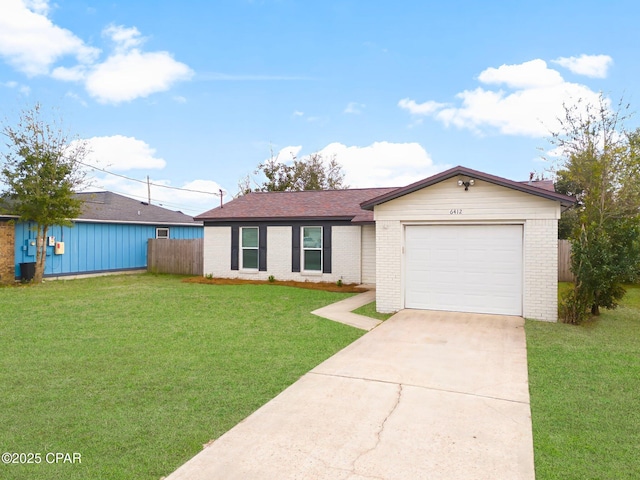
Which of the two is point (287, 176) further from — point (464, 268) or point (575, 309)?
point (575, 309)

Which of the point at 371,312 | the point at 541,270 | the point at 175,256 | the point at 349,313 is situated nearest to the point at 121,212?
the point at 175,256

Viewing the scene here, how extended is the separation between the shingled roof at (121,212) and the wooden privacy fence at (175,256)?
4.35 feet

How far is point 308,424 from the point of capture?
3.91m

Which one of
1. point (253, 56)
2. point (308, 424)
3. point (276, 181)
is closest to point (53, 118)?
point (253, 56)

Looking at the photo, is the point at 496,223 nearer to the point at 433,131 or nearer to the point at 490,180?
the point at 490,180

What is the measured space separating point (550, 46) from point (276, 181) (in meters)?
26.9

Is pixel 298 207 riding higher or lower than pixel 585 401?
higher

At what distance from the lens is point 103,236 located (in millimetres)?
19281

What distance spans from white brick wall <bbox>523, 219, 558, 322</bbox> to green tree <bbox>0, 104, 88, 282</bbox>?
1548 centimetres

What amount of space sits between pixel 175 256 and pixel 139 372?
15.4 m

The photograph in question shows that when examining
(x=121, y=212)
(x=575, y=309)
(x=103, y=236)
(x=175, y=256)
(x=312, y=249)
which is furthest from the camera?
(x=121, y=212)

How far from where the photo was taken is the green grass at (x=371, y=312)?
371 inches

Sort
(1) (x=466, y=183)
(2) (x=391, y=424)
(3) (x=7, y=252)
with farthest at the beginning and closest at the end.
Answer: (3) (x=7, y=252) < (1) (x=466, y=183) < (2) (x=391, y=424)

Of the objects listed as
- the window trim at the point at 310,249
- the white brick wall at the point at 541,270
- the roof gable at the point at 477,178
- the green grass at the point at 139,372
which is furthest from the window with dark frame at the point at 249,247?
the white brick wall at the point at 541,270
